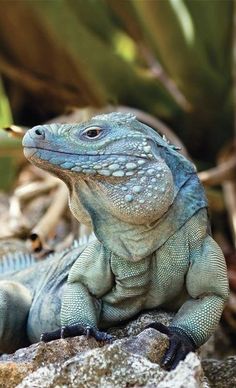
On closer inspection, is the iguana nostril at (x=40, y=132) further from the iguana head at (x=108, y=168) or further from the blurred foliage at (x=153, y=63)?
the blurred foliage at (x=153, y=63)

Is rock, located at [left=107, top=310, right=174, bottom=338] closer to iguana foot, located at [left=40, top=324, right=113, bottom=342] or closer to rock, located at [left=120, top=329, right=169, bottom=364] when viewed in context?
iguana foot, located at [left=40, top=324, right=113, bottom=342]

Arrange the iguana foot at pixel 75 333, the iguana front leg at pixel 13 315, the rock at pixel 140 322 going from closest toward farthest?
1. the iguana foot at pixel 75 333
2. the rock at pixel 140 322
3. the iguana front leg at pixel 13 315

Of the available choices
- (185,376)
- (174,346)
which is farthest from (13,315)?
(185,376)

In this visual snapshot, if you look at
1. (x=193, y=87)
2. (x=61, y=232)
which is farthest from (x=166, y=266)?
(x=193, y=87)

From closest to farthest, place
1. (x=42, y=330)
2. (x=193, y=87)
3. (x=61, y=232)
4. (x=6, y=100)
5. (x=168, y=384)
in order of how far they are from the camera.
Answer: (x=168, y=384) → (x=42, y=330) → (x=61, y=232) → (x=193, y=87) → (x=6, y=100)

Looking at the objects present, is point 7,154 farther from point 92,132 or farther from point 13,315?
point 92,132

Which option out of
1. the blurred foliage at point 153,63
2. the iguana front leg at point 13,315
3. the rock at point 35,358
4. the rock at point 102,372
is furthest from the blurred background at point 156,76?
the rock at point 102,372

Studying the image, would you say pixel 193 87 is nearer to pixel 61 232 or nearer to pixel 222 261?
pixel 61 232
